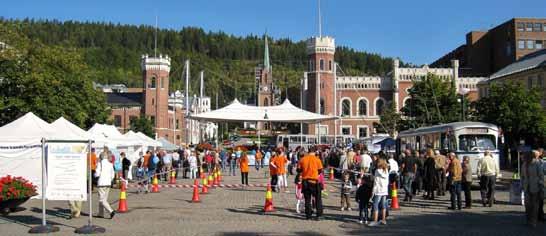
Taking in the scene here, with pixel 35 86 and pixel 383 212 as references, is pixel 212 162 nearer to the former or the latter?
pixel 35 86

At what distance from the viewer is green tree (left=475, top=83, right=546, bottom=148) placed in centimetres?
4919

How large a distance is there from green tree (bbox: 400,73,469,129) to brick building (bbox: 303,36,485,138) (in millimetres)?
34802

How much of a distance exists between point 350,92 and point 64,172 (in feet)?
287

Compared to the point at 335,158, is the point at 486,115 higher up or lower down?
higher up

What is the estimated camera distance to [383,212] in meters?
14.2

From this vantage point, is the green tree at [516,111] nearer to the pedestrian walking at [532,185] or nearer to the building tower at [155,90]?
the pedestrian walking at [532,185]

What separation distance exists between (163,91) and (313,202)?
301 ft

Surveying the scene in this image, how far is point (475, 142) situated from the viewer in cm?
2572

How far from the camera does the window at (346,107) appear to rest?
3900 inches

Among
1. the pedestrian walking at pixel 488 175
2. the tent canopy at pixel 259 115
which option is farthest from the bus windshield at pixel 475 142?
the tent canopy at pixel 259 115

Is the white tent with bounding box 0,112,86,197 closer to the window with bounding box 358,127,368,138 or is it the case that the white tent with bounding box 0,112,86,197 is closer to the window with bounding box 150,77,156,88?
the window with bounding box 358,127,368,138

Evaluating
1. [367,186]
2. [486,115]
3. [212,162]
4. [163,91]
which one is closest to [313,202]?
[367,186]

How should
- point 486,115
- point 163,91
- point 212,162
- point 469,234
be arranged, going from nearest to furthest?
point 469,234 → point 212,162 → point 486,115 → point 163,91

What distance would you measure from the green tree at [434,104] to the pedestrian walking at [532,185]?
45875 millimetres
